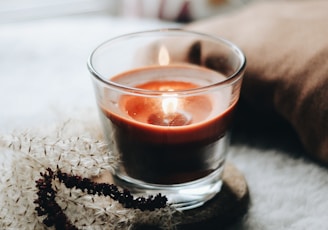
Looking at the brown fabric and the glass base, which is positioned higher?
the brown fabric

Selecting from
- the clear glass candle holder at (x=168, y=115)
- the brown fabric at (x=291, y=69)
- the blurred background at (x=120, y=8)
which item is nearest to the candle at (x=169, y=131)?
the clear glass candle holder at (x=168, y=115)

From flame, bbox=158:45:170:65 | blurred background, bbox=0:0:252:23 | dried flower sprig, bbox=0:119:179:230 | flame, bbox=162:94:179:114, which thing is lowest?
blurred background, bbox=0:0:252:23

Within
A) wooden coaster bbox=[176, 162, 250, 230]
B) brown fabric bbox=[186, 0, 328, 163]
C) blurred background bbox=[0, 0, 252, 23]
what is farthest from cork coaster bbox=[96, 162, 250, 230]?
blurred background bbox=[0, 0, 252, 23]

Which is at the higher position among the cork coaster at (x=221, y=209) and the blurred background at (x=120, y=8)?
the cork coaster at (x=221, y=209)

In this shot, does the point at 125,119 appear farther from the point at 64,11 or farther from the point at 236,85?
the point at 64,11

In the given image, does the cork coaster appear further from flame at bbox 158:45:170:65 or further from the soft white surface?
flame at bbox 158:45:170:65

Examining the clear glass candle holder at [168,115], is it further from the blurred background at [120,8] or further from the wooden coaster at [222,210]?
the blurred background at [120,8]

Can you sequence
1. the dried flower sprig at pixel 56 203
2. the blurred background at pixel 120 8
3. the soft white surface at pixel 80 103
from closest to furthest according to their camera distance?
the dried flower sprig at pixel 56 203 < the soft white surface at pixel 80 103 < the blurred background at pixel 120 8
